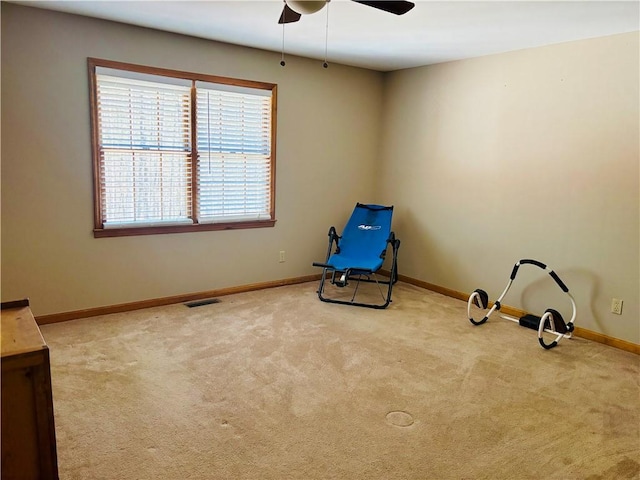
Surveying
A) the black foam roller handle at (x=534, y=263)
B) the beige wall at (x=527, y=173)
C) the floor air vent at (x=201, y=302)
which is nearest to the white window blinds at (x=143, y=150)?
the floor air vent at (x=201, y=302)

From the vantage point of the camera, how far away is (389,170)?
530 cm

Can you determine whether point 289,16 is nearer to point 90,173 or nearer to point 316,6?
point 316,6

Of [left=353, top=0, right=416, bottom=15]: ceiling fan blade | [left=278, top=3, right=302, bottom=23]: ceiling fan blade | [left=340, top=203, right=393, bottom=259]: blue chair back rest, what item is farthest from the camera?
[left=340, top=203, right=393, bottom=259]: blue chair back rest

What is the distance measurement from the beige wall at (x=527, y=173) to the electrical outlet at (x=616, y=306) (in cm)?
4

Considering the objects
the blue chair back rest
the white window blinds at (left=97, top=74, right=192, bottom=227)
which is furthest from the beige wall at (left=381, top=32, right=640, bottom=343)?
the white window blinds at (left=97, top=74, right=192, bottom=227)

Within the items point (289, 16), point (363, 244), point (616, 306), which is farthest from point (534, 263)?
point (289, 16)

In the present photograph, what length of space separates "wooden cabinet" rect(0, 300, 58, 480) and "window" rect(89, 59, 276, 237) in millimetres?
2607

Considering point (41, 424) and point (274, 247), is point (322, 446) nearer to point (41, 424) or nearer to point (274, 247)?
point (41, 424)

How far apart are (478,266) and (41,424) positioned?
3894 mm

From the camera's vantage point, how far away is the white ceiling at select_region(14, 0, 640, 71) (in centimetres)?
290

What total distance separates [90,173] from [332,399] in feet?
8.38

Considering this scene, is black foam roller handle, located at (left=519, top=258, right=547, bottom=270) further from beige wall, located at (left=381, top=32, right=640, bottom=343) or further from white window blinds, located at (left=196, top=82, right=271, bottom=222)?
white window blinds, located at (left=196, top=82, right=271, bottom=222)

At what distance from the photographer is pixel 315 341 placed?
11.2ft

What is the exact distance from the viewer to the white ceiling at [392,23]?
2.90 metres
